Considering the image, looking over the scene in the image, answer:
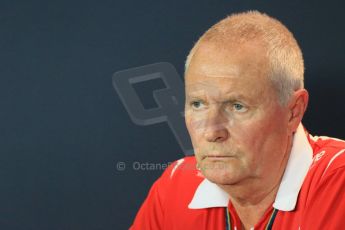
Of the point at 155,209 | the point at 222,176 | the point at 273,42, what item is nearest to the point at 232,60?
the point at 273,42

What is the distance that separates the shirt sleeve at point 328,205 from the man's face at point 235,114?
134mm

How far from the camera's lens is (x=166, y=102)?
186cm

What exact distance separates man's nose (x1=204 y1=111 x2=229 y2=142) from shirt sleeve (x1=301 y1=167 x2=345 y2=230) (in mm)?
237

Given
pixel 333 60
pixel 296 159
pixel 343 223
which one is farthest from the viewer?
pixel 333 60

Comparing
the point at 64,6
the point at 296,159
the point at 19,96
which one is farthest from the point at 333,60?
the point at 19,96

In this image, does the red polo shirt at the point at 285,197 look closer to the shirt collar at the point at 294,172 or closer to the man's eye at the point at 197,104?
the shirt collar at the point at 294,172

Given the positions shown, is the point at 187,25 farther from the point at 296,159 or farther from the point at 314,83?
the point at 296,159

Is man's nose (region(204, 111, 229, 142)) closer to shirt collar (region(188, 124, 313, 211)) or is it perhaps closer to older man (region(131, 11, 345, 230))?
older man (region(131, 11, 345, 230))

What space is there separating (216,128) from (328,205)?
289 millimetres

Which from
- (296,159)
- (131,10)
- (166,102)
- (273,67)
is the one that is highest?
(131,10)

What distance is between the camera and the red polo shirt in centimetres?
139

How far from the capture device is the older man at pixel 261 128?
1.39 meters

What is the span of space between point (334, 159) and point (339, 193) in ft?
0.30

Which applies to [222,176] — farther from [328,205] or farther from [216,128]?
[328,205]
